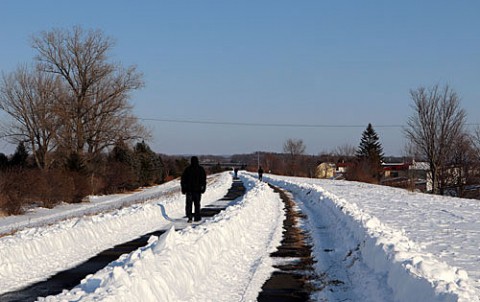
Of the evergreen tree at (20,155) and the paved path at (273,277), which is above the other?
the evergreen tree at (20,155)

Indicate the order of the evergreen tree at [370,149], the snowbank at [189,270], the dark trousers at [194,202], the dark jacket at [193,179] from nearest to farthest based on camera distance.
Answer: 1. the snowbank at [189,270]
2. the dark trousers at [194,202]
3. the dark jacket at [193,179]
4. the evergreen tree at [370,149]

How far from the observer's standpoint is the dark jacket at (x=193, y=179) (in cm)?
1815

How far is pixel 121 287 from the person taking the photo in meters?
6.19

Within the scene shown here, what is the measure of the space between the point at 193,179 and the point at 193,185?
8.2 inches

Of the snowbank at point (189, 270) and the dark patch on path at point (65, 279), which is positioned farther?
the dark patch on path at point (65, 279)

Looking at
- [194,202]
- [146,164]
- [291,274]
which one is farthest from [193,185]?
[146,164]

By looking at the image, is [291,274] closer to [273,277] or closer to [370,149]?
[273,277]

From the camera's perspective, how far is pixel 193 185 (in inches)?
715

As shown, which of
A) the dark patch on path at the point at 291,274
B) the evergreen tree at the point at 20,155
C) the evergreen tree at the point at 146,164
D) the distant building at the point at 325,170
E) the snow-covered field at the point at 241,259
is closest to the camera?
the snow-covered field at the point at 241,259

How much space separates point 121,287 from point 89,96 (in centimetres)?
4791

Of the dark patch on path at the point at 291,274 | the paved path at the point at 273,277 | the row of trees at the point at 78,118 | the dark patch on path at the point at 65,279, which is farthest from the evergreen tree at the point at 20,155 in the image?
the dark patch on path at the point at 291,274

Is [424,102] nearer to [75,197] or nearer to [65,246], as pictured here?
[75,197]

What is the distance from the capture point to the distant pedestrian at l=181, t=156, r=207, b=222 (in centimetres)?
1809

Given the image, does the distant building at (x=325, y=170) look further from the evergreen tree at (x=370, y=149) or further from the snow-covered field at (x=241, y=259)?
the snow-covered field at (x=241, y=259)
